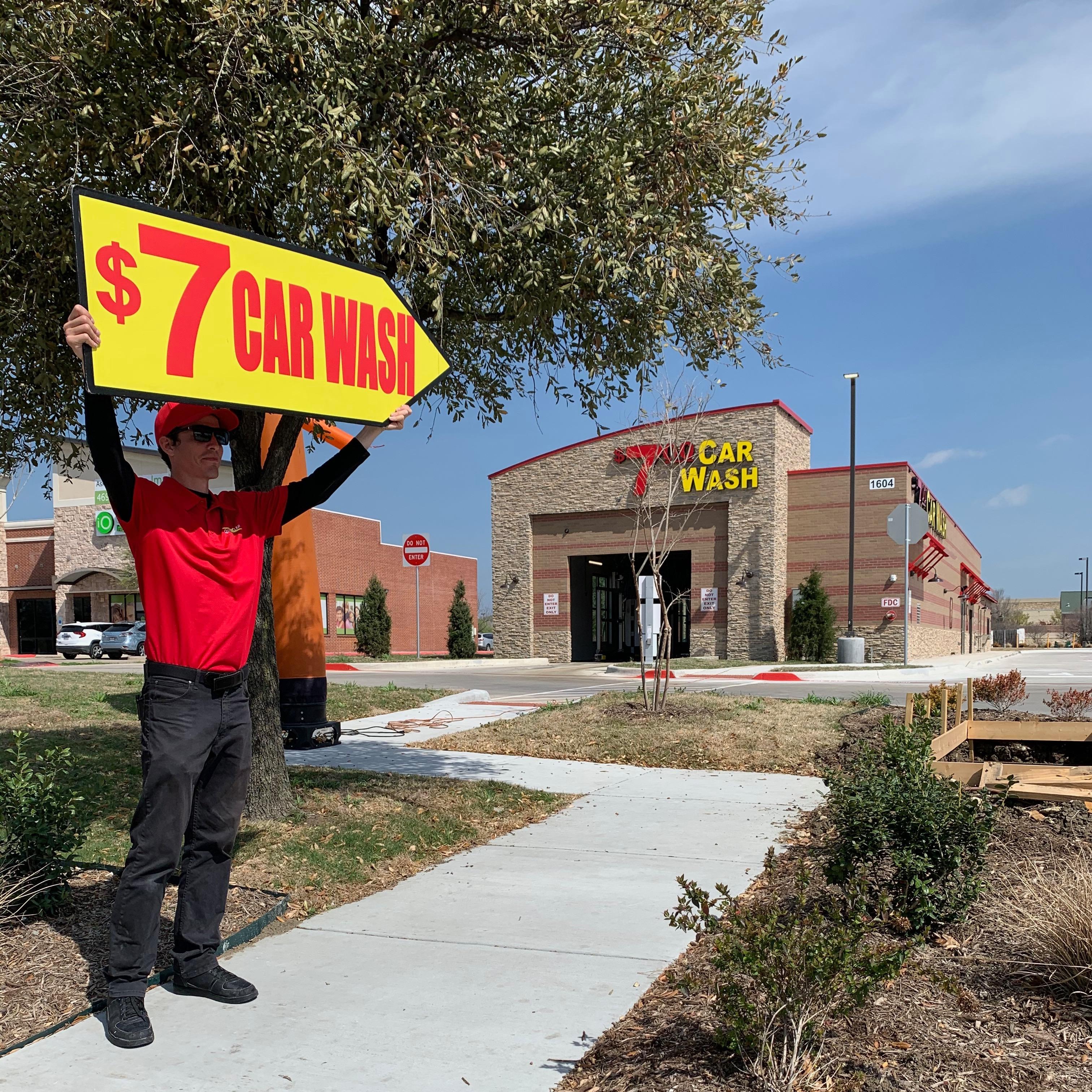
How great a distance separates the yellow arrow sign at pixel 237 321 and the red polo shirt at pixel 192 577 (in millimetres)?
441

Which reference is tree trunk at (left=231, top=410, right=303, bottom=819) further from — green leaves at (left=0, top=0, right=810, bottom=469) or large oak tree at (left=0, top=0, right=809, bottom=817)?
green leaves at (left=0, top=0, right=810, bottom=469)

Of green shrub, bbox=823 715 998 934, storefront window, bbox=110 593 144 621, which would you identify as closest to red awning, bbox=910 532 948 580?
green shrub, bbox=823 715 998 934

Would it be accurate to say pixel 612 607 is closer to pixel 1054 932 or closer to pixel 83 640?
pixel 83 640

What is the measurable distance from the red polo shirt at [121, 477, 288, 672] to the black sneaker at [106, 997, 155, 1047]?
1.19 m

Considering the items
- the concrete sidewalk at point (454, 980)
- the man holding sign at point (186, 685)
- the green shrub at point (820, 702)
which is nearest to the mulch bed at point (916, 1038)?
the concrete sidewalk at point (454, 980)

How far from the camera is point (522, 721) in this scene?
11.8 m

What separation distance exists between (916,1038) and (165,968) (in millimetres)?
2908

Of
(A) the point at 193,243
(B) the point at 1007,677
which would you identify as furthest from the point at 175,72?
(B) the point at 1007,677

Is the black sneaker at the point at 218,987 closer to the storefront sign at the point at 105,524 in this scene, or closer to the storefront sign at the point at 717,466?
the storefront sign at the point at 717,466

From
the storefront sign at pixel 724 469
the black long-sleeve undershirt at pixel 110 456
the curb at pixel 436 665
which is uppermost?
the storefront sign at pixel 724 469

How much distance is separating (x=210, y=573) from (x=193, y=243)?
1.46 metres

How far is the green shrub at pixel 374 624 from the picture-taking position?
41375 millimetres

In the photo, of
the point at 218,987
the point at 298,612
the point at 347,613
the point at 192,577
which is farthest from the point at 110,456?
the point at 347,613

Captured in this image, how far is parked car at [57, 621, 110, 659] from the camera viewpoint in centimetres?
3800
